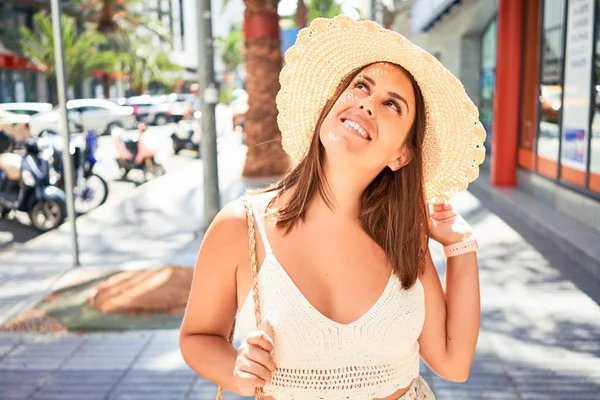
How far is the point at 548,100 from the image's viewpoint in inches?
434

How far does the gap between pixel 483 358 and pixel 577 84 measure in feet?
19.1

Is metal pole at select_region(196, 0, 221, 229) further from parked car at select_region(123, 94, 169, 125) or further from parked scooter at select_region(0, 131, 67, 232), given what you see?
parked car at select_region(123, 94, 169, 125)

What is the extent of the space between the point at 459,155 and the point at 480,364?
111 inches

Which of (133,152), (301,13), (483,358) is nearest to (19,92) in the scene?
(301,13)

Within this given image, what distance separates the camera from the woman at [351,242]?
178 cm

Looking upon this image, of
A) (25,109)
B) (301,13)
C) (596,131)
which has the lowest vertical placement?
(25,109)

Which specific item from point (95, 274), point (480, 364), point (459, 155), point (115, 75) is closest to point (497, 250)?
point (480, 364)

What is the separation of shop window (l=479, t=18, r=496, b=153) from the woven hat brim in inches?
585

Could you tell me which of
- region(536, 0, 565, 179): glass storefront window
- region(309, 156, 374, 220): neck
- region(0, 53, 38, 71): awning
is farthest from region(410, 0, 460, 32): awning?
region(0, 53, 38, 71): awning

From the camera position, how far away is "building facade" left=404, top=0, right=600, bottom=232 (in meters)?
8.87

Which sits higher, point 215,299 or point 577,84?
point 577,84

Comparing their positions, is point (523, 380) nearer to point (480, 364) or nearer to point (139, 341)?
point (480, 364)

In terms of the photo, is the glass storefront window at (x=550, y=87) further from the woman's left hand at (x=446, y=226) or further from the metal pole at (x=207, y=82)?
the woman's left hand at (x=446, y=226)

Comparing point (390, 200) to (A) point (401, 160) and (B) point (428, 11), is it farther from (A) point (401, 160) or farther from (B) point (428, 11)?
(B) point (428, 11)
